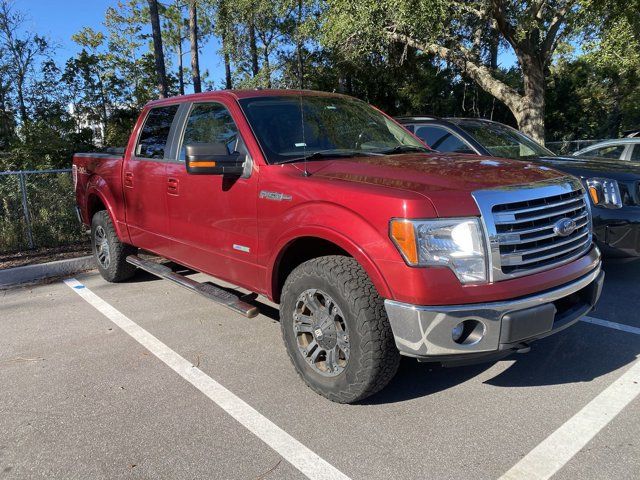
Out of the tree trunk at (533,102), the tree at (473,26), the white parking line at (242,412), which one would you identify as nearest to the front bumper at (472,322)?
the white parking line at (242,412)

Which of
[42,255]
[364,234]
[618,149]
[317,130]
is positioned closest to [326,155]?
[317,130]

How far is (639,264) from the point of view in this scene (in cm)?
647

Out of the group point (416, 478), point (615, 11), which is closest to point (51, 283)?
point (416, 478)

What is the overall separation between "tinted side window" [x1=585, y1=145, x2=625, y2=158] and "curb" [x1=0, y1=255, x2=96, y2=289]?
8.08 m

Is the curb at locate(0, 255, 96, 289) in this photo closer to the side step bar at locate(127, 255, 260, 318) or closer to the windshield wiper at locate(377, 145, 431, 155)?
the side step bar at locate(127, 255, 260, 318)

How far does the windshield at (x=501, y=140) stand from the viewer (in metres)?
6.30

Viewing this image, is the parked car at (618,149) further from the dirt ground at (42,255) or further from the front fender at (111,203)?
the dirt ground at (42,255)

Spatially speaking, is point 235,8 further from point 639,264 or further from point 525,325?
point 525,325

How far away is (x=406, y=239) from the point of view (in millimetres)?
2598

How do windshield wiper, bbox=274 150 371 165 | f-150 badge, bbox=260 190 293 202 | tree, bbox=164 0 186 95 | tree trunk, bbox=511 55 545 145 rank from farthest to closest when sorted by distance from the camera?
tree, bbox=164 0 186 95
tree trunk, bbox=511 55 545 145
windshield wiper, bbox=274 150 371 165
f-150 badge, bbox=260 190 293 202

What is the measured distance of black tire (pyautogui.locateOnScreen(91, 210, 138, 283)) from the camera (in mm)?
5680

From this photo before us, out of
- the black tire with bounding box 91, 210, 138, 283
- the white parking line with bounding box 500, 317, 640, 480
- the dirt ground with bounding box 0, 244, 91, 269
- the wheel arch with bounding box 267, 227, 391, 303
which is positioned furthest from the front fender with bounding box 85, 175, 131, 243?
the white parking line with bounding box 500, 317, 640, 480

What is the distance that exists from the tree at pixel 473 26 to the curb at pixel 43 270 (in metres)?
8.27

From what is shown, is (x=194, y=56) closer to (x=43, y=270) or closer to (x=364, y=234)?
(x=43, y=270)
